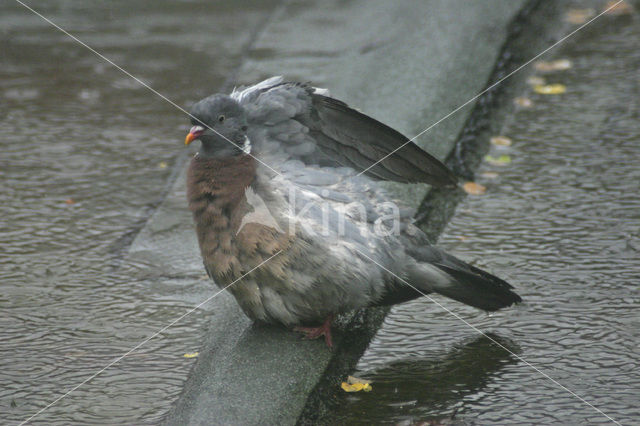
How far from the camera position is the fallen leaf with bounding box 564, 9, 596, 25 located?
221 inches

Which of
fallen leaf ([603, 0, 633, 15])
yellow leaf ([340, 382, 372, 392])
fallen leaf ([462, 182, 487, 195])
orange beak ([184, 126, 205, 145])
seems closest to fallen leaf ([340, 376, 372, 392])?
yellow leaf ([340, 382, 372, 392])

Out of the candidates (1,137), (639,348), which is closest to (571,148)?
(639,348)

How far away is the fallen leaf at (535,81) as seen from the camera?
4.98 meters

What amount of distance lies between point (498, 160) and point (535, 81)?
0.92 metres

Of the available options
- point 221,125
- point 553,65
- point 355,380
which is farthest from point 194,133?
point 553,65

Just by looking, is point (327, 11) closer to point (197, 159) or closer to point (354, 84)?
point (354, 84)

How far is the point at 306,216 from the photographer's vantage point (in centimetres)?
299

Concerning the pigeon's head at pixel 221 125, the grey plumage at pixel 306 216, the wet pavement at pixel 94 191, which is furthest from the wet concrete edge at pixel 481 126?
the pigeon's head at pixel 221 125

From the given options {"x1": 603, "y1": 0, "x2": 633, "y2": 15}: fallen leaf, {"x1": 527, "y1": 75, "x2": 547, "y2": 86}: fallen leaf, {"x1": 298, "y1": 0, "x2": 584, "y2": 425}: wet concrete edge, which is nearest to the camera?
{"x1": 298, "y1": 0, "x2": 584, "y2": 425}: wet concrete edge

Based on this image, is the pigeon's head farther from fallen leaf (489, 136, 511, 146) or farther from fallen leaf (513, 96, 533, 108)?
fallen leaf (513, 96, 533, 108)

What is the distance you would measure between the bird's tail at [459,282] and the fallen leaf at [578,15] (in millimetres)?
2988

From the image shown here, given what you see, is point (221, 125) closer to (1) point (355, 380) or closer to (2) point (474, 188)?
(1) point (355, 380)

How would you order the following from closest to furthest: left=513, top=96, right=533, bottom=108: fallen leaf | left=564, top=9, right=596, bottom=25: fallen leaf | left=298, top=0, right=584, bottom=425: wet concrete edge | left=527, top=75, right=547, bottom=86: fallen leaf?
left=298, top=0, right=584, bottom=425: wet concrete edge, left=513, top=96, right=533, bottom=108: fallen leaf, left=527, top=75, right=547, bottom=86: fallen leaf, left=564, top=9, right=596, bottom=25: fallen leaf

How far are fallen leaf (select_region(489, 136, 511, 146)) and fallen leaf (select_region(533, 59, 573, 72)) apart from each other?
822 mm
